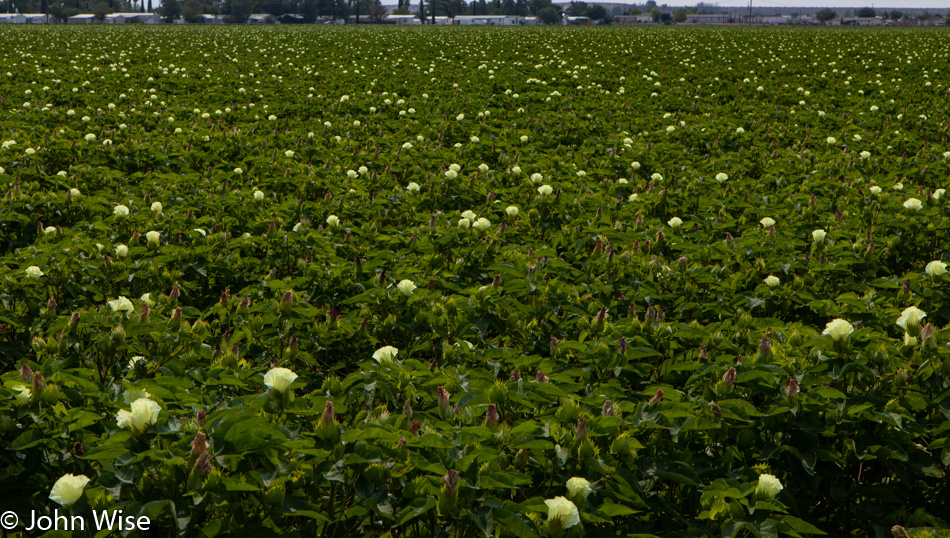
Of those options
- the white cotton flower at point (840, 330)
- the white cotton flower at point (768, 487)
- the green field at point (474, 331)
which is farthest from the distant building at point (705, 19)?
the white cotton flower at point (768, 487)

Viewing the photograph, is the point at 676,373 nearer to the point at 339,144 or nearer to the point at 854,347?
the point at 854,347

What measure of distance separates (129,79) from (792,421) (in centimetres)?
1356

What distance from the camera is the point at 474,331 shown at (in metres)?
3.15

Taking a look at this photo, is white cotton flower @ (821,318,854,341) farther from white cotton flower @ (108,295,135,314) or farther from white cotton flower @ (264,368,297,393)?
white cotton flower @ (108,295,135,314)

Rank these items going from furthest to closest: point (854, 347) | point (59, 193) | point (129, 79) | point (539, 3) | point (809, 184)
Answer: point (539, 3), point (129, 79), point (809, 184), point (59, 193), point (854, 347)

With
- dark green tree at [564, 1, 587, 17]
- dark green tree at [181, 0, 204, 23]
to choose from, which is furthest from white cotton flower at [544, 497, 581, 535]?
dark green tree at [564, 1, 587, 17]

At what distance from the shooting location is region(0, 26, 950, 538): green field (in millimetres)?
1795

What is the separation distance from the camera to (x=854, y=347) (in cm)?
241

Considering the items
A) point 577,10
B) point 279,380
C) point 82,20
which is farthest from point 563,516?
point 577,10

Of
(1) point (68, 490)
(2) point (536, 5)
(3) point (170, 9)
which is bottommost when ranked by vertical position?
(1) point (68, 490)

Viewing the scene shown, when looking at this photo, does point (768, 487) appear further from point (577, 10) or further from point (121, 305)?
point (577, 10)

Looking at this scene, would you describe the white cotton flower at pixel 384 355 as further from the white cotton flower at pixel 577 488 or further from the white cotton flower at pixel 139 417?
the white cotton flower at pixel 577 488

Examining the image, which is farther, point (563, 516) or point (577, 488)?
point (577, 488)

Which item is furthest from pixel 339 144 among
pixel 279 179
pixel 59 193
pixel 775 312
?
pixel 775 312
